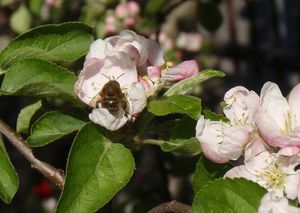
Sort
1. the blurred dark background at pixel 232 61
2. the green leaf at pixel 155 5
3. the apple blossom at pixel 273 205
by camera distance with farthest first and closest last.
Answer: the blurred dark background at pixel 232 61 → the green leaf at pixel 155 5 → the apple blossom at pixel 273 205

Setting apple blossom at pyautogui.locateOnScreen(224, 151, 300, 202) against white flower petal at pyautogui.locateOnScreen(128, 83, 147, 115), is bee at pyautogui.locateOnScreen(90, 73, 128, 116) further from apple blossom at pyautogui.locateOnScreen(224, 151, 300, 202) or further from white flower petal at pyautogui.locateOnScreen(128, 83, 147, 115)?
apple blossom at pyautogui.locateOnScreen(224, 151, 300, 202)

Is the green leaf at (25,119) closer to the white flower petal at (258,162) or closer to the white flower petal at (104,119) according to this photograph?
the white flower petal at (104,119)

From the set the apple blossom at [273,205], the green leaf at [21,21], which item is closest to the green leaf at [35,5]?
the green leaf at [21,21]

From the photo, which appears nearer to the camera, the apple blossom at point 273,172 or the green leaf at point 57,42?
the apple blossom at point 273,172

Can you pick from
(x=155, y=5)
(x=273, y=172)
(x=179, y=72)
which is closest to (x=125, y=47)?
(x=179, y=72)

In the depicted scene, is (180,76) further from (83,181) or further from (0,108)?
(0,108)

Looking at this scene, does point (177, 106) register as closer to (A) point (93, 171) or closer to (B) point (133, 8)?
(A) point (93, 171)
